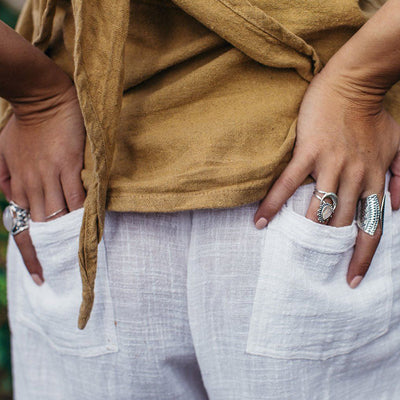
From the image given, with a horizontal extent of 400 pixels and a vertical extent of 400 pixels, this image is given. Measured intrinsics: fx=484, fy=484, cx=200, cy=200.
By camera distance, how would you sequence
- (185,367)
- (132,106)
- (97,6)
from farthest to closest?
1. (185,367)
2. (132,106)
3. (97,6)

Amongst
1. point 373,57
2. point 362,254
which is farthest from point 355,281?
point 373,57

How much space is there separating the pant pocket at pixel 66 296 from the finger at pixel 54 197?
0.06 ft

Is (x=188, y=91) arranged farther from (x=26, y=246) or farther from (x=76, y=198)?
(x=26, y=246)

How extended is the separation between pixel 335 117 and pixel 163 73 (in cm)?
35

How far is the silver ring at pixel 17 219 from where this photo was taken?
3.42ft

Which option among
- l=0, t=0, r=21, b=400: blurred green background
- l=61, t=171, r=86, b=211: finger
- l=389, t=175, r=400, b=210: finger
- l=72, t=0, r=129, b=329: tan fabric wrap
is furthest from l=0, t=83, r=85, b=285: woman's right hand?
l=0, t=0, r=21, b=400: blurred green background

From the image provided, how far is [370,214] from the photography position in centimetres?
92

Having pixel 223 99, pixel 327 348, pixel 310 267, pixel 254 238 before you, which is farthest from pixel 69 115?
pixel 327 348

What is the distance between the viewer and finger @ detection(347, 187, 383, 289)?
921 mm

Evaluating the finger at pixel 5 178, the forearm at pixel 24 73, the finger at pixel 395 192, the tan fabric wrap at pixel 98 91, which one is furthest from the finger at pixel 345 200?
the finger at pixel 5 178

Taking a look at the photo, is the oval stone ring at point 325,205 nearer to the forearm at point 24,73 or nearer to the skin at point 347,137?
A: the skin at point 347,137

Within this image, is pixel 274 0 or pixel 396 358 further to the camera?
pixel 396 358

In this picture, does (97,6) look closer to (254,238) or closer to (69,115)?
(69,115)

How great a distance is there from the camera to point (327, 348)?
3.07ft
